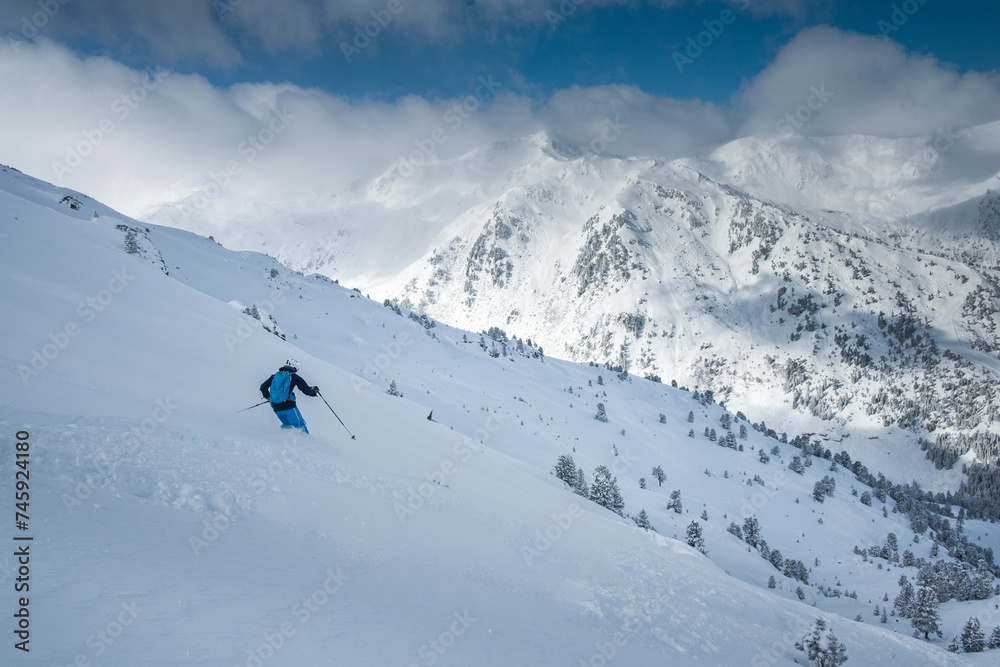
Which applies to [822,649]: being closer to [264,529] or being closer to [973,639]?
[264,529]

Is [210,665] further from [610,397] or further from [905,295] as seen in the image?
[905,295]

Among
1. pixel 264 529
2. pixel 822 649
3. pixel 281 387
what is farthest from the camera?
pixel 281 387

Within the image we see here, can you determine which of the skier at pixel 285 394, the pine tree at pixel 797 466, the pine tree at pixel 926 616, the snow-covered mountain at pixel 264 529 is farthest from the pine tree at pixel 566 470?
the pine tree at pixel 797 466

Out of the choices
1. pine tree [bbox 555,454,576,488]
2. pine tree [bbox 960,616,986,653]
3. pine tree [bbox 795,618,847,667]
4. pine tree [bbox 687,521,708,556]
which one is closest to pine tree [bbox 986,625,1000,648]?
pine tree [bbox 960,616,986,653]

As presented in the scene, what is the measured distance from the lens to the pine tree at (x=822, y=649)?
25.3 ft

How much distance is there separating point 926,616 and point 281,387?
3885 cm

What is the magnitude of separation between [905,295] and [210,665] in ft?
804

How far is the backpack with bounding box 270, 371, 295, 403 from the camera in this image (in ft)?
28.7

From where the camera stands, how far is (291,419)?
8.93m

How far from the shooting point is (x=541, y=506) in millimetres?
10820

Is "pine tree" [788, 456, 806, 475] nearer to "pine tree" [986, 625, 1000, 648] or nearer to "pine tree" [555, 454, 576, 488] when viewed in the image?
"pine tree" [986, 625, 1000, 648]

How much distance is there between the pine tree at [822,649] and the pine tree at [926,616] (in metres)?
29.4

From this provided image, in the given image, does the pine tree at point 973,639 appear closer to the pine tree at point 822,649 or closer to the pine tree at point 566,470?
the pine tree at point 566,470

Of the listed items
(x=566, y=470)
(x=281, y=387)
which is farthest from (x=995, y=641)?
(x=281, y=387)
